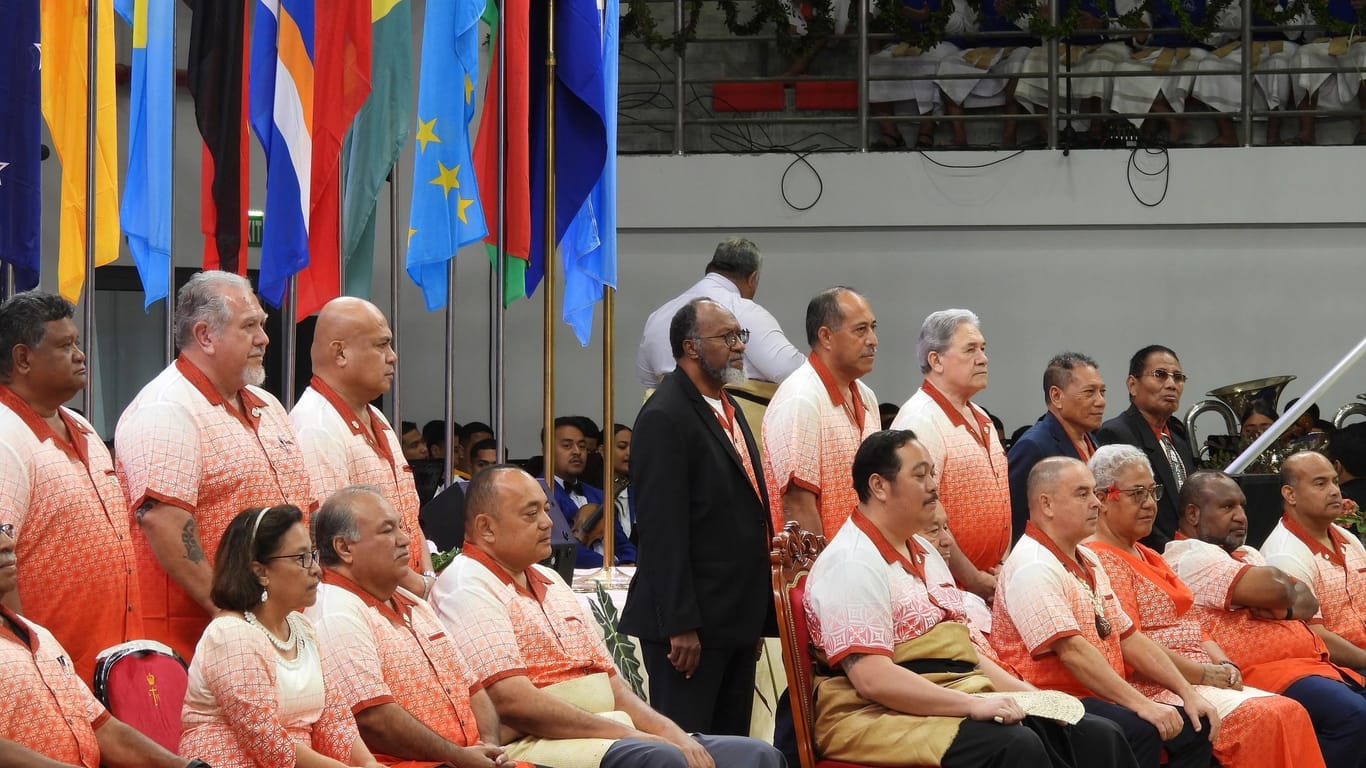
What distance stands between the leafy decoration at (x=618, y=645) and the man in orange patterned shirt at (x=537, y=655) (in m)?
1.08

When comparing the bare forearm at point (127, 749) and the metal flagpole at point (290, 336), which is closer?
the bare forearm at point (127, 749)

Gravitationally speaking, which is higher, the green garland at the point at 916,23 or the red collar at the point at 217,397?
the green garland at the point at 916,23

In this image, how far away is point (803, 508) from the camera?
195 inches

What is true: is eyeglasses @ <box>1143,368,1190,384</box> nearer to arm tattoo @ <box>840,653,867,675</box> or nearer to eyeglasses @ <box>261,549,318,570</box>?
arm tattoo @ <box>840,653,867,675</box>

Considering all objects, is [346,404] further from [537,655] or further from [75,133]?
[75,133]

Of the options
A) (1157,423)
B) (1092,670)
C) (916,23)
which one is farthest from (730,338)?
(916,23)

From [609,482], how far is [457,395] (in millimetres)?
4473

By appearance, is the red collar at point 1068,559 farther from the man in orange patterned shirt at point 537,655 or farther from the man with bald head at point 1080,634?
the man in orange patterned shirt at point 537,655

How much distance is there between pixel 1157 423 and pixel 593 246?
7.06 ft

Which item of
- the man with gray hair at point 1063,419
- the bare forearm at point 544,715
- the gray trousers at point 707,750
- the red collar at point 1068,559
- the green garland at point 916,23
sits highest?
the green garland at point 916,23

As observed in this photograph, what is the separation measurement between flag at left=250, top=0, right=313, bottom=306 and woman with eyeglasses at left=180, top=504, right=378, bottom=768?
6.51 ft

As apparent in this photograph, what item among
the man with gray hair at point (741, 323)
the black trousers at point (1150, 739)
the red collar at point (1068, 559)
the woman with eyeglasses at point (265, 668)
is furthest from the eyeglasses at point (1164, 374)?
the woman with eyeglasses at point (265, 668)

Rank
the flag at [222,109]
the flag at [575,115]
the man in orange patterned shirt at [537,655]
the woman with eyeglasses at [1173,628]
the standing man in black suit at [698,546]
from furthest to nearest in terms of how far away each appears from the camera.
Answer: the flag at [575,115]
the flag at [222,109]
the woman with eyeglasses at [1173,628]
the standing man in black suit at [698,546]
the man in orange patterned shirt at [537,655]

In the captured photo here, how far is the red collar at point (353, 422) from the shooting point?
14.4 ft
